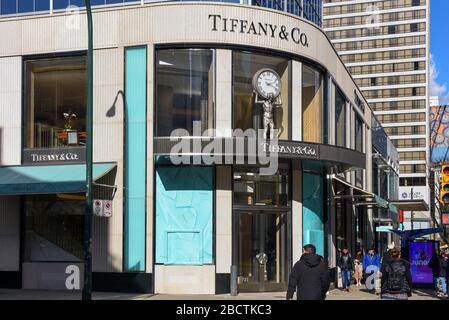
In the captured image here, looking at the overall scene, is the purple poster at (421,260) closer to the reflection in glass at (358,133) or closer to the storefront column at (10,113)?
the reflection in glass at (358,133)

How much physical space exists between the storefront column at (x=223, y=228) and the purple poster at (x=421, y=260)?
7.23 m

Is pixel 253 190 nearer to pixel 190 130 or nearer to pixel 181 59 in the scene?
pixel 190 130

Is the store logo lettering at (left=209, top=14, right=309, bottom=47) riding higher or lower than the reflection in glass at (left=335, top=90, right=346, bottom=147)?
higher

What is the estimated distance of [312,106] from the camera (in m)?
24.3

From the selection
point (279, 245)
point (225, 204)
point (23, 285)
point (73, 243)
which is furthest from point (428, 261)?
point (23, 285)

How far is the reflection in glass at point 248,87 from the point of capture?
873 inches

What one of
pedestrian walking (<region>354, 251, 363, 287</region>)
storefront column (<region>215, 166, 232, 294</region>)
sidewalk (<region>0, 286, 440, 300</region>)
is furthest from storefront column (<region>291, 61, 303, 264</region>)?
pedestrian walking (<region>354, 251, 363, 287</region>)

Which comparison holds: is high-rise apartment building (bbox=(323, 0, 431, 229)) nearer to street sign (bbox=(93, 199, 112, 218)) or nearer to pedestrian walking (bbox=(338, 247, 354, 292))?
pedestrian walking (bbox=(338, 247, 354, 292))

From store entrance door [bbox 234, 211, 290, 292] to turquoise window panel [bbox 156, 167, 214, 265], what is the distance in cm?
106

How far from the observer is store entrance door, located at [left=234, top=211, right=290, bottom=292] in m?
22.0

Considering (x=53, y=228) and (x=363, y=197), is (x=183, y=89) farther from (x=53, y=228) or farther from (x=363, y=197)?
(x=363, y=197)

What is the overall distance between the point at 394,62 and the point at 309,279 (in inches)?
4158

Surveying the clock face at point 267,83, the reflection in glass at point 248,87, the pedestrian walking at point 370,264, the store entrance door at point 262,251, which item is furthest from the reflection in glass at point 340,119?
the store entrance door at point 262,251

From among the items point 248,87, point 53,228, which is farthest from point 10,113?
point 248,87
